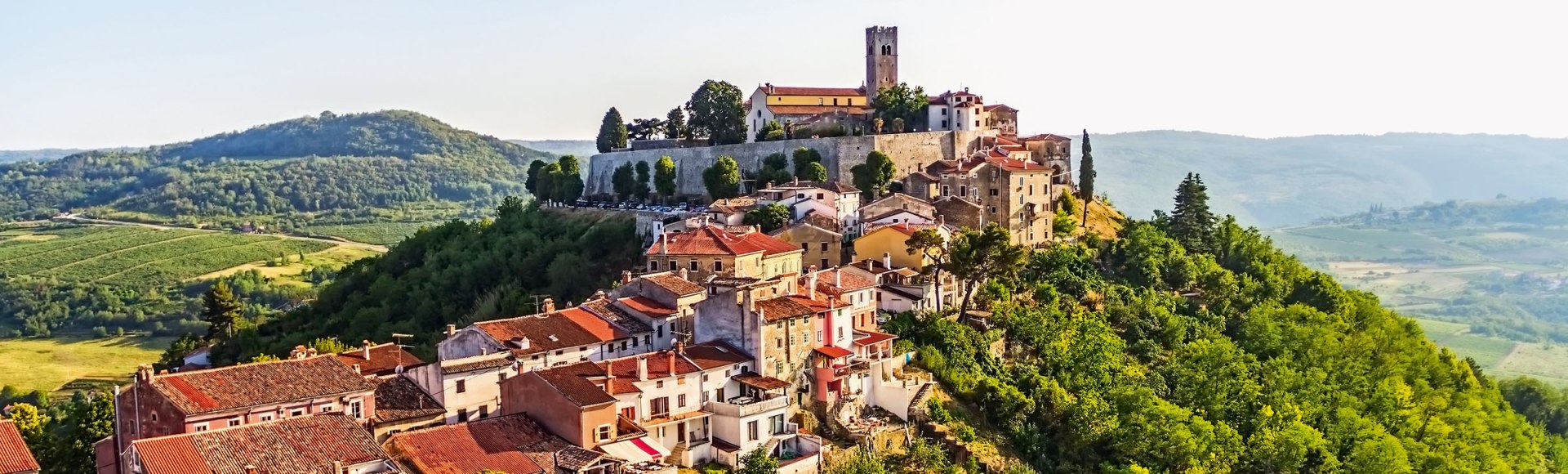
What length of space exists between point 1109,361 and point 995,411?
8724 millimetres

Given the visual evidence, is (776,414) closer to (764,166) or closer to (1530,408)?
(764,166)

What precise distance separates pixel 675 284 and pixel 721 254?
15.2 ft

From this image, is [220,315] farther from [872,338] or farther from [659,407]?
[659,407]

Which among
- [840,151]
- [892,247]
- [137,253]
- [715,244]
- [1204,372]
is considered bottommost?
[137,253]

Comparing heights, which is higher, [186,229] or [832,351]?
[832,351]

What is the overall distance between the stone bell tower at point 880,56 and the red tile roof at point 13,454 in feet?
200

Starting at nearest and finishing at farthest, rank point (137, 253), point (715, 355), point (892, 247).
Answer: point (715, 355)
point (892, 247)
point (137, 253)

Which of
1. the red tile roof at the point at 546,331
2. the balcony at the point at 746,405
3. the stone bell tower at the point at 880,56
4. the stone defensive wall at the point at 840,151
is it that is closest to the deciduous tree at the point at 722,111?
the stone defensive wall at the point at 840,151

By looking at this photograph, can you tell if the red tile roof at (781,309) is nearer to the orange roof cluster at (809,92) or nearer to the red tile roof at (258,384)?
the red tile roof at (258,384)

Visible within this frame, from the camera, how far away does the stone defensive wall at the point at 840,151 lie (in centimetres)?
7019

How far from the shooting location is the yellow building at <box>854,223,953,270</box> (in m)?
52.6

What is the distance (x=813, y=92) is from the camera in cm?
8106

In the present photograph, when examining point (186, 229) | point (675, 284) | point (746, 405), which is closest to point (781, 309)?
point (746, 405)

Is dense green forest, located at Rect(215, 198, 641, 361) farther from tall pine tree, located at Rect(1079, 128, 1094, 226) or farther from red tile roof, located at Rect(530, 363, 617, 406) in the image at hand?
tall pine tree, located at Rect(1079, 128, 1094, 226)
